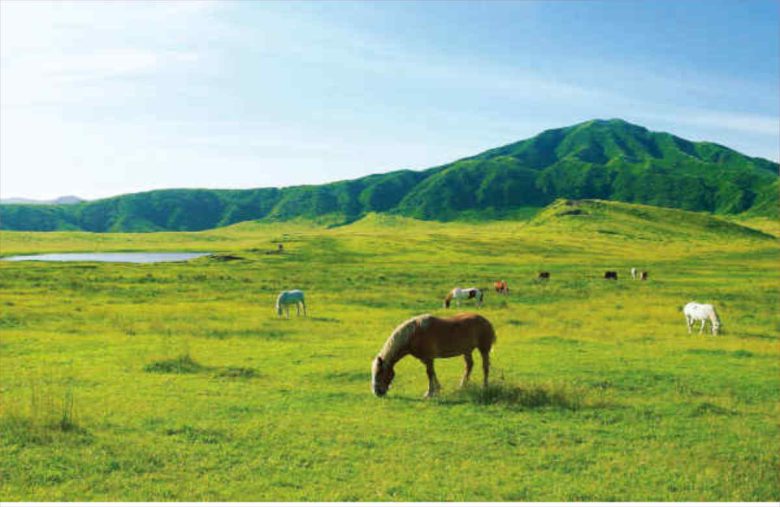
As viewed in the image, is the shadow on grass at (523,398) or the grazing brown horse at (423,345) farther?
the grazing brown horse at (423,345)

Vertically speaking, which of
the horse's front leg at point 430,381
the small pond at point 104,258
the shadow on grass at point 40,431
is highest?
the horse's front leg at point 430,381

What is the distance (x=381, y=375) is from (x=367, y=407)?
1.36 meters

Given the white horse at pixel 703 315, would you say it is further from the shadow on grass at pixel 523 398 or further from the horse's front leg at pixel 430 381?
the horse's front leg at pixel 430 381

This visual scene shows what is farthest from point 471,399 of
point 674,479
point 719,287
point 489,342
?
point 719,287

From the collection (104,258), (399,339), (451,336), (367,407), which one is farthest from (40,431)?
(104,258)

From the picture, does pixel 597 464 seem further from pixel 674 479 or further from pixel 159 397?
pixel 159 397

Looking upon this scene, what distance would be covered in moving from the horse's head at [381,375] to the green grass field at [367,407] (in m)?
0.53

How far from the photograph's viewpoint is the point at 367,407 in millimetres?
16781

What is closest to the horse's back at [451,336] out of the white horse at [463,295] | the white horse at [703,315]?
the white horse at [703,315]

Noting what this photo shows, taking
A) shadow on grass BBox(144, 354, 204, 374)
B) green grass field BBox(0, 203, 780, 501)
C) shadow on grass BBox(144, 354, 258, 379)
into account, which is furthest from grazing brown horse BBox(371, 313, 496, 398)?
shadow on grass BBox(144, 354, 204, 374)

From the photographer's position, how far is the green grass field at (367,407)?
38.2 ft

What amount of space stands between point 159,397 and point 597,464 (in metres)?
12.8

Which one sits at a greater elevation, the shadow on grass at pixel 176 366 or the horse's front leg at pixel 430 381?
the horse's front leg at pixel 430 381

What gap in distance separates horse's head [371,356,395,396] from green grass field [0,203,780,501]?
1.75ft
